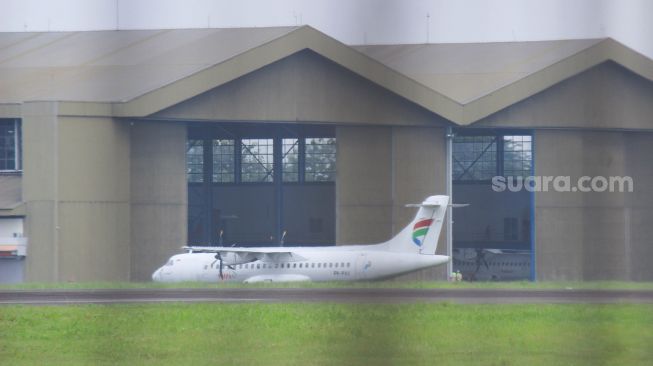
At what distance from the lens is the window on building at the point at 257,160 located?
3234 centimetres

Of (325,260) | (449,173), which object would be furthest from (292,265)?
(449,173)

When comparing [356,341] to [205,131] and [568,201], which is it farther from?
[205,131]

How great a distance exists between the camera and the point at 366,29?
290 cm

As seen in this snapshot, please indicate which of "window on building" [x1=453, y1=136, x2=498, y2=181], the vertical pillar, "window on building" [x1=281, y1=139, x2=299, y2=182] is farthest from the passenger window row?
"window on building" [x1=453, y1=136, x2=498, y2=181]

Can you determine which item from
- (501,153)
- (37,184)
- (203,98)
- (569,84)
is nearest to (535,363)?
(569,84)

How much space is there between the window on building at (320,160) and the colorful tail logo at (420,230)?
246 inches

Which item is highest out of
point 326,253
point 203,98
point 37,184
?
point 203,98

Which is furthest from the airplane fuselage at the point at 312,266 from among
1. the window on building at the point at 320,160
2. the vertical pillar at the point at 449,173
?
the window on building at the point at 320,160

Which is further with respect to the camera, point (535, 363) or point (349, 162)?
point (349, 162)

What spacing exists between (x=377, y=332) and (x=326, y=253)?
71.6ft

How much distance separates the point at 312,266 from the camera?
2502cm

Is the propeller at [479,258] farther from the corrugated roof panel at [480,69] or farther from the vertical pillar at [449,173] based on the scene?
the corrugated roof panel at [480,69]

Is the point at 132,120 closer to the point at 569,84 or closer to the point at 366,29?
the point at 569,84

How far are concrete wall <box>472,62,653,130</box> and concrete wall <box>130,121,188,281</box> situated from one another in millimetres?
6647
